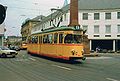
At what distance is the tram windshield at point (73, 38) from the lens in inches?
1088

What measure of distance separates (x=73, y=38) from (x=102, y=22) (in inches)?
1898

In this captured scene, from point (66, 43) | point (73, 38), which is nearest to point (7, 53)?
point (66, 43)

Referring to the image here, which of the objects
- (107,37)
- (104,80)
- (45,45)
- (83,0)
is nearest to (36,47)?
(45,45)

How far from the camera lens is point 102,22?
2955 inches

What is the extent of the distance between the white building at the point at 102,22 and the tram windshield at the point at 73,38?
154 ft

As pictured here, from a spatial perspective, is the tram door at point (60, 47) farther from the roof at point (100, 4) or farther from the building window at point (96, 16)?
the building window at point (96, 16)

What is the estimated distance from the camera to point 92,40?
7644 cm

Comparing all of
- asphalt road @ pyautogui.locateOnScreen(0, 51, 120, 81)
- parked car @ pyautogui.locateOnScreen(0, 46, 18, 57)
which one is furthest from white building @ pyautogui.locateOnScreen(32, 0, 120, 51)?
asphalt road @ pyautogui.locateOnScreen(0, 51, 120, 81)

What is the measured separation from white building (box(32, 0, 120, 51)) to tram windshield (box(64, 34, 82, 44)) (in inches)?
1843

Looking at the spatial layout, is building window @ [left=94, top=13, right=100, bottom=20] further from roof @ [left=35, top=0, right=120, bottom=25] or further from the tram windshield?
the tram windshield

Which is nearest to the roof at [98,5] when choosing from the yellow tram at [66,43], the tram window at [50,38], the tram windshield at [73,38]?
the tram window at [50,38]

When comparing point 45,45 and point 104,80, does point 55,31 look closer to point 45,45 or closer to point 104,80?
point 45,45

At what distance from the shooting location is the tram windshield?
27.6 metres

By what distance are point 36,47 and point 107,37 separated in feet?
126
